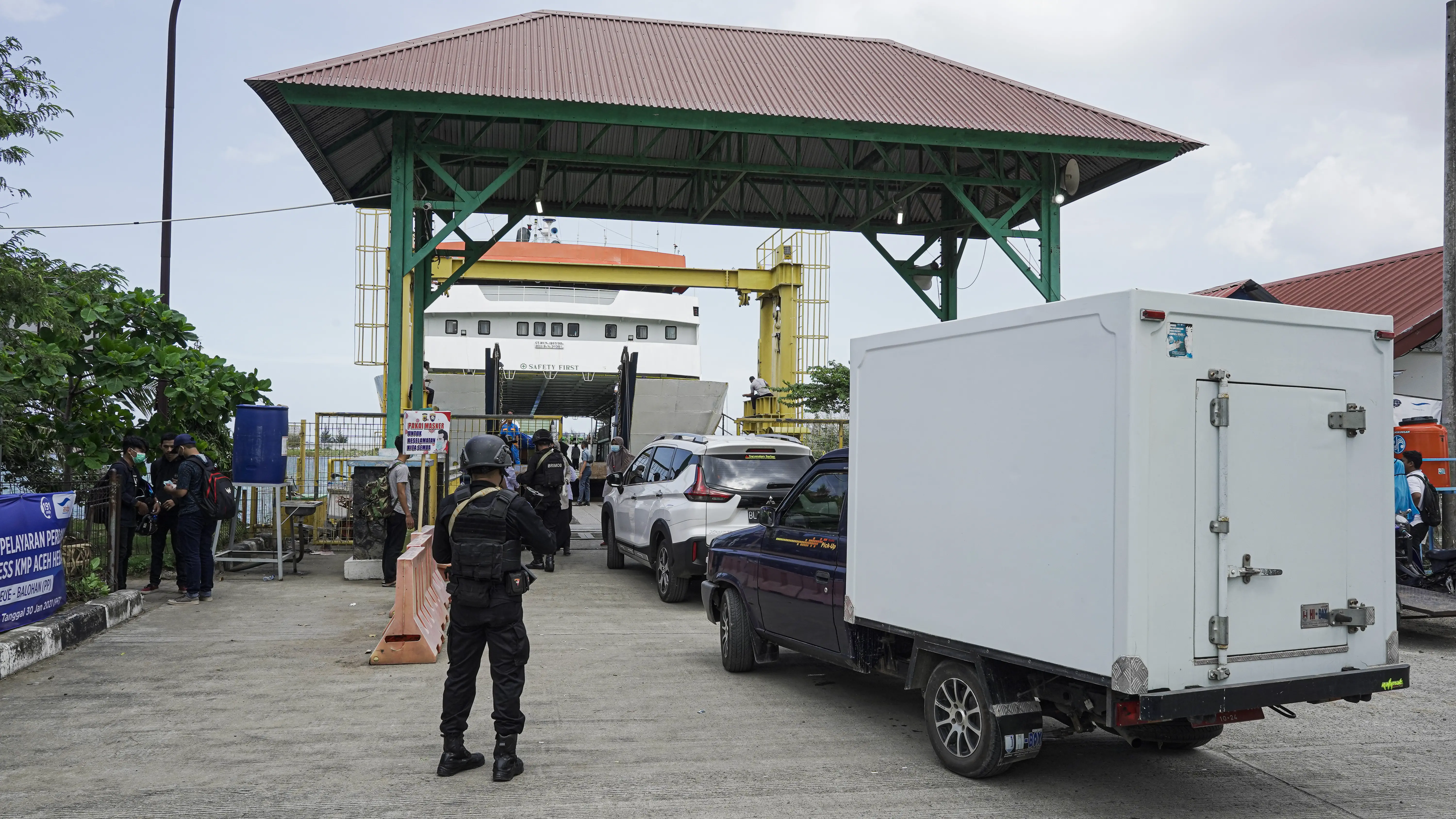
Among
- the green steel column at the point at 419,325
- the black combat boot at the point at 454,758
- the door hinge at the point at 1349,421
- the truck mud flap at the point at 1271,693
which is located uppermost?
the green steel column at the point at 419,325

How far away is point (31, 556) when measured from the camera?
8438mm

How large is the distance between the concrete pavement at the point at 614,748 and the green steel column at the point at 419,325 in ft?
24.9

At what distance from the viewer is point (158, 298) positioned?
13.9 metres

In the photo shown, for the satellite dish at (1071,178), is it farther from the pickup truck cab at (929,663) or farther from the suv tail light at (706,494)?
the pickup truck cab at (929,663)

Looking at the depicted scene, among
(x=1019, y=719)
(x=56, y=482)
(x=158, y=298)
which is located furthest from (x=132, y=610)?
(x=1019, y=719)

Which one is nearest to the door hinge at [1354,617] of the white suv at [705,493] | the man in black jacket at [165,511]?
the white suv at [705,493]

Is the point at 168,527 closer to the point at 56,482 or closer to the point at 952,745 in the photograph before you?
the point at 56,482

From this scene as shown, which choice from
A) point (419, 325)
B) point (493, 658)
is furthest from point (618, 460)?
point (493, 658)

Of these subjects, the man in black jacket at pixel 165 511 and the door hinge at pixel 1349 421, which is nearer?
the door hinge at pixel 1349 421

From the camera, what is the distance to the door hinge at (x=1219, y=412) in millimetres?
4793

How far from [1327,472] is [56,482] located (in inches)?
561

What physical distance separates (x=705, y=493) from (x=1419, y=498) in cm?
761

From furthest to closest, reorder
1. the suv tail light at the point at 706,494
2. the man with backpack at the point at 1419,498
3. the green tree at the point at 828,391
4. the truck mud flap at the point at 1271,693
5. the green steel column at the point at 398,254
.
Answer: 1. the green tree at the point at 828,391
2. the green steel column at the point at 398,254
3. the man with backpack at the point at 1419,498
4. the suv tail light at the point at 706,494
5. the truck mud flap at the point at 1271,693

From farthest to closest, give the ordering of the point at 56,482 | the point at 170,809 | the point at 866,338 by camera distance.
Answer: the point at 56,482
the point at 866,338
the point at 170,809
